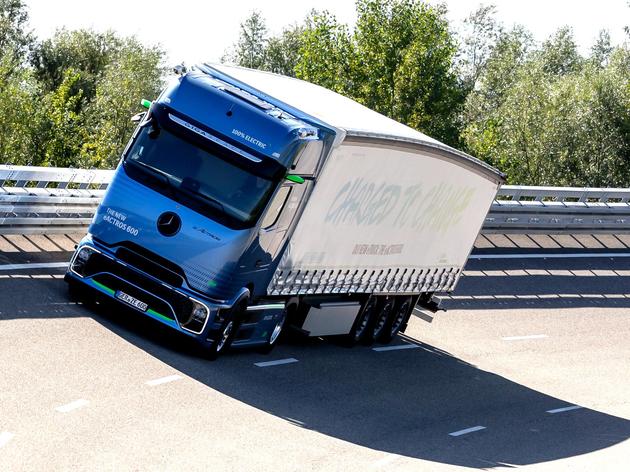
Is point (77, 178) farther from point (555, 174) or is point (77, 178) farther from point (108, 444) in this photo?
point (555, 174)

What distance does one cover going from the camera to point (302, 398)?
619 inches

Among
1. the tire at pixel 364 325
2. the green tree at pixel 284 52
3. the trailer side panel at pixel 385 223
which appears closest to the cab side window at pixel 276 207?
the trailer side panel at pixel 385 223

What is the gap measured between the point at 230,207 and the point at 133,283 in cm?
149

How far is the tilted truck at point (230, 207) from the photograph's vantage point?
15.8m

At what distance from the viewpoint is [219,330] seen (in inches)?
627

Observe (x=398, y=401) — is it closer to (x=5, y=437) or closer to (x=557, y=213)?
(x=5, y=437)

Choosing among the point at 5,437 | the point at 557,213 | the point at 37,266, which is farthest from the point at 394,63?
→ the point at 5,437

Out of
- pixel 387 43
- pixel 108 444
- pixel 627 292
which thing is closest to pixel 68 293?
pixel 108 444

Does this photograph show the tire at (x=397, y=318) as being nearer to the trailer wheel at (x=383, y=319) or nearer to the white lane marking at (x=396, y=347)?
the trailer wheel at (x=383, y=319)

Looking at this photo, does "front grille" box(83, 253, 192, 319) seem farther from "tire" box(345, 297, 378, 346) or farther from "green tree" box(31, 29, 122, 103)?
"green tree" box(31, 29, 122, 103)

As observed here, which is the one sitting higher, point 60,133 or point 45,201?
point 45,201

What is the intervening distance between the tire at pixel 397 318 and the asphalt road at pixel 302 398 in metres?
0.35

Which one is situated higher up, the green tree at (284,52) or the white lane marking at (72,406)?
the green tree at (284,52)

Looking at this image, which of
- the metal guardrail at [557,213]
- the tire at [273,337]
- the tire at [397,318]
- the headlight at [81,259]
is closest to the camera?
the headlight at [81,259]
